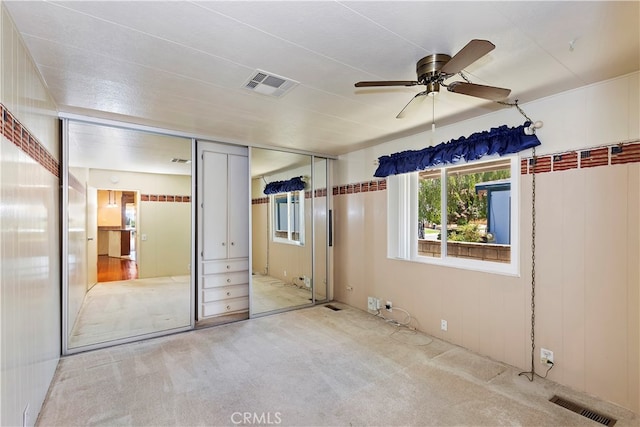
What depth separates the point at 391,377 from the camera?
2.61 m

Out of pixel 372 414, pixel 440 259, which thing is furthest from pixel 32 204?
pixel 440 259

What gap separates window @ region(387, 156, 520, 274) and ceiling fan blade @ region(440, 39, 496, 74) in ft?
5.28

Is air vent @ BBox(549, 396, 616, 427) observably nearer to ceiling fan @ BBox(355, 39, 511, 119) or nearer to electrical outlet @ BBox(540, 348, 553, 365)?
electrical outlet @ BBox(540, 348, 553, 365)

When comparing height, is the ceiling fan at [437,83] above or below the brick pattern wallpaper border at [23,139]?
above

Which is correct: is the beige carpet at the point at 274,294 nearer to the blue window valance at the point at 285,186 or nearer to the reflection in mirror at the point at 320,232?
the reflection in mirror at the point at 320,232

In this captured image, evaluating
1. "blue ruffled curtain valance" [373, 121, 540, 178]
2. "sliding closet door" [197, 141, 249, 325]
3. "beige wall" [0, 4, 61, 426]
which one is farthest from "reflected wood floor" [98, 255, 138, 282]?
"blue ruffled curtain valance" [373, 121, 540, 178]

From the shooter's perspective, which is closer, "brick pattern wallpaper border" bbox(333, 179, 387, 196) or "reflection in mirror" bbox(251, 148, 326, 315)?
"brick pattern wallpaper border" bbox(333, 179, 387, 196)

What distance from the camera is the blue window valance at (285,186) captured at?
17.2ft

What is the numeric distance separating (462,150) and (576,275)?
145cm

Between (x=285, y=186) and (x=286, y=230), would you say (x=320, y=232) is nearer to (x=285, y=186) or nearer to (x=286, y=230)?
(x=286, y=230)

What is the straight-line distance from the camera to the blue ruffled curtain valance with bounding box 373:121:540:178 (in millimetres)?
2727

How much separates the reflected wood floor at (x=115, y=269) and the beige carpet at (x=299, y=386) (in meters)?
2.59

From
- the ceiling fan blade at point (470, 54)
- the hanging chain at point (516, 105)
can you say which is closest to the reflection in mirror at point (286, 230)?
the hanging chain at point (516, 105)

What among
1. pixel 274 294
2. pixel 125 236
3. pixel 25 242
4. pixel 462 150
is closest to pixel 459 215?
pixel 462 150
